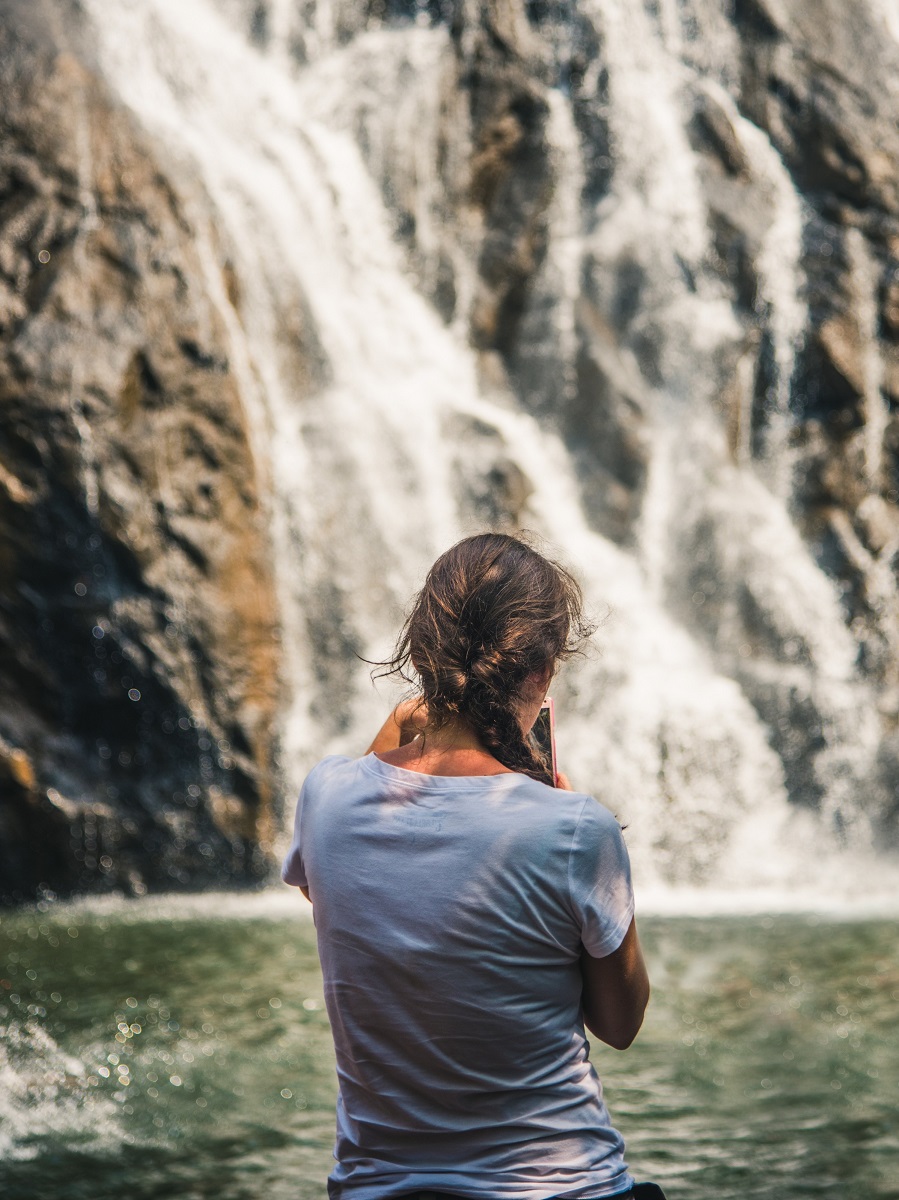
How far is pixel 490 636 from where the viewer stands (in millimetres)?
1535

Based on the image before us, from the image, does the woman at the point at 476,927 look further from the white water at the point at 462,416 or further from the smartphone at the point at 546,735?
the white water at the point at 462,416

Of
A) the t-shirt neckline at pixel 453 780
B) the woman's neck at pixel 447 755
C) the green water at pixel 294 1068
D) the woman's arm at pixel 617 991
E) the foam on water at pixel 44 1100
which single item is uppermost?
the woman's neck at pixel 447 755

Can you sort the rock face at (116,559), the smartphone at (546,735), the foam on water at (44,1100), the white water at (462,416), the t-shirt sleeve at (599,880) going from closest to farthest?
1. the t-shirt sleeve at (599,880)
2. the smartphone at (546,735)
3. the foam on water at (44,1100)
4. the rock face at (116,559)
5. the white water at (462,416)

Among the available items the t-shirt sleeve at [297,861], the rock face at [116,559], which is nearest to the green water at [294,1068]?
the rock face at [116,559]

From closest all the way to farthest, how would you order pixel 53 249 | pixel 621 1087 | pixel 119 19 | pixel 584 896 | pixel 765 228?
pixel 584 896 < pixel 621 1087 < pixel 53 249 < pixel 119 19 < pixel 765 228

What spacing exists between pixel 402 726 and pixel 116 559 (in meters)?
8.32

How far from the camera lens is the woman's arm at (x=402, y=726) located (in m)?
1.64

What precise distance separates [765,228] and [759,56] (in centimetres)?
243

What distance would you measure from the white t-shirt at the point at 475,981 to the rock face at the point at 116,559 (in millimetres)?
8253

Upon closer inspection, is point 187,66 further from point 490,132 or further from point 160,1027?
point 160,1027

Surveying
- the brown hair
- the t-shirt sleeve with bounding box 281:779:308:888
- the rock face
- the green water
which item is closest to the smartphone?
the brown hair

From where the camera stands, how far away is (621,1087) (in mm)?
4848

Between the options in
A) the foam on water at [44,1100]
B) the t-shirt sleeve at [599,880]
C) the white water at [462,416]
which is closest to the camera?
the t-shirt sleeve at [599,880]

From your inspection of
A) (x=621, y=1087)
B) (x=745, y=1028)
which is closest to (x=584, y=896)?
(x=621, y=1087)
